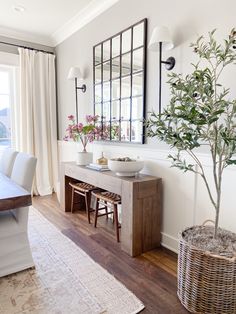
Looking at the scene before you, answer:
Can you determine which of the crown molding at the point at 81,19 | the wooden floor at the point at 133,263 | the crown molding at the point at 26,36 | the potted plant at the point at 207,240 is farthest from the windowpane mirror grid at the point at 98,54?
the wooden floor at the point at 133,263

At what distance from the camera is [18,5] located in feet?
10.2

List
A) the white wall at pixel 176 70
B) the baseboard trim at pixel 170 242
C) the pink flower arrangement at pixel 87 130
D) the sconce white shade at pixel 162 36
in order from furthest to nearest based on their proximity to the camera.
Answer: the pink flower arrangement at pixel 87 130
the baseboard trim at pixel 170 242
the sconce white shade at pixel 162 36
the white wall at pixel 176 70

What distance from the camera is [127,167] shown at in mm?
2326

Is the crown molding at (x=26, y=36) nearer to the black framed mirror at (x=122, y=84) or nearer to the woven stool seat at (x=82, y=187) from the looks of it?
the black framed mirror at (x=122, y=84)

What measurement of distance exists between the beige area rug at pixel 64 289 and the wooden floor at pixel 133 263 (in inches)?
3.1

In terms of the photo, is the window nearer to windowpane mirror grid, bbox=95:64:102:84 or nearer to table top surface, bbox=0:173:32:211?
windowpane mirror grid, bbox=95:64:102:84

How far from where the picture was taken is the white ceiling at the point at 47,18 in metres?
3.07

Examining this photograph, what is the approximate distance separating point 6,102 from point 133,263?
3.47 m

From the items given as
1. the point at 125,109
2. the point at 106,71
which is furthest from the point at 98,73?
the point at 125,109

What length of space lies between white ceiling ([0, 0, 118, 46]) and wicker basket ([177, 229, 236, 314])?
2.87m

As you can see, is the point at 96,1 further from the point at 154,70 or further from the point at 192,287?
the point at 192,287

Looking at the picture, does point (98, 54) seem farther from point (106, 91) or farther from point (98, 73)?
point (106, 91)

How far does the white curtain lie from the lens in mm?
4055

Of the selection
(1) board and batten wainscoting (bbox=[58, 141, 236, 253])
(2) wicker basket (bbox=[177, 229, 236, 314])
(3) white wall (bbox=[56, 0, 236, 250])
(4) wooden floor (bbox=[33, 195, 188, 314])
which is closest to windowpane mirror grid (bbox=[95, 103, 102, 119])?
(3) white wall (bbox=[56, 0, 236, 250])
